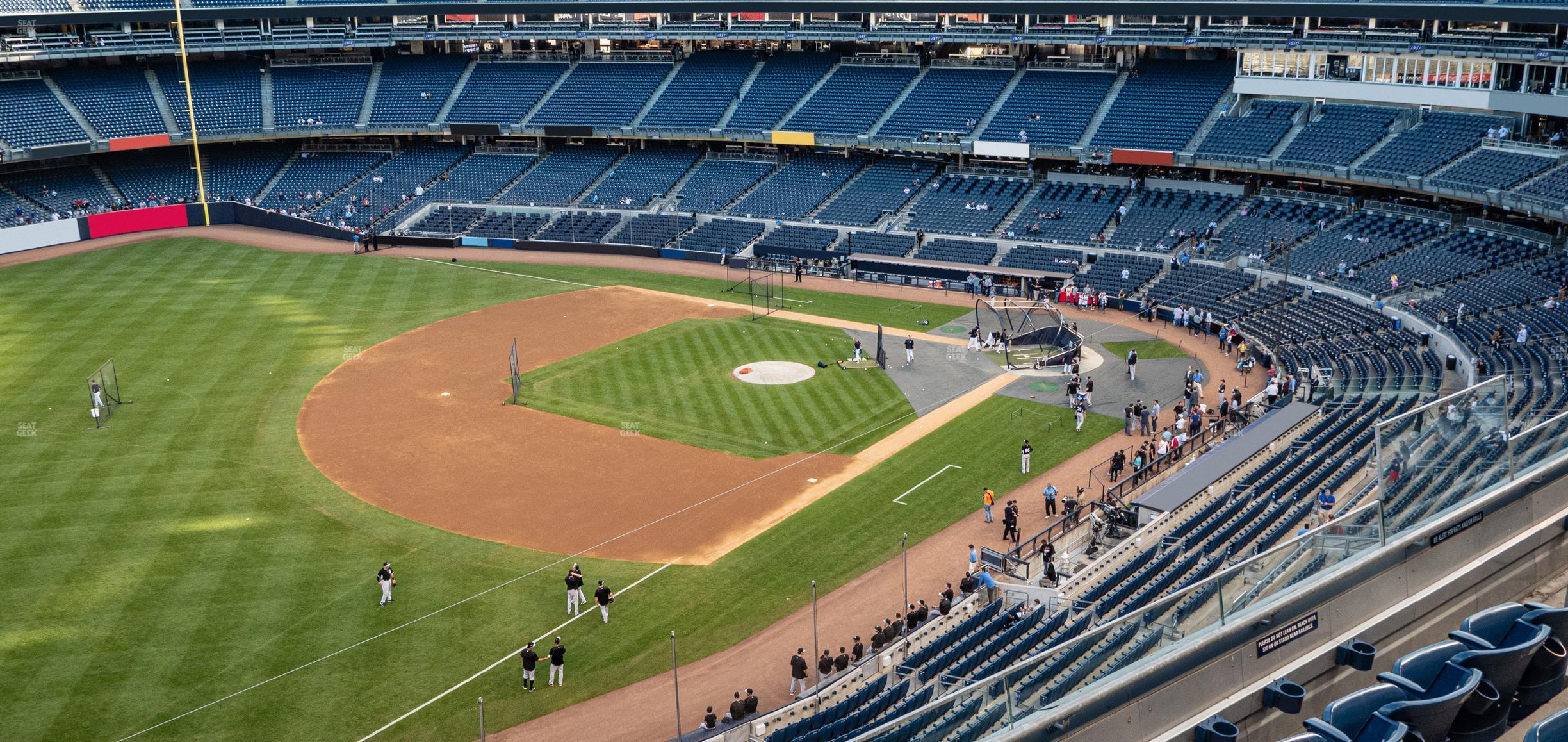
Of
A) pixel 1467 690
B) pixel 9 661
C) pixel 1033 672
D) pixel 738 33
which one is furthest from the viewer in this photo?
pixel 738 33

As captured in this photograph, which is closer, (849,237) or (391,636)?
(391,636)

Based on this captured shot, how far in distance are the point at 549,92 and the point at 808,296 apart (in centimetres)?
3312

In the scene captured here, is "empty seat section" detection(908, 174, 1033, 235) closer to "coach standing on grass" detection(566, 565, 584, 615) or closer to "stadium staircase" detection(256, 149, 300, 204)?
"coach standing on grass" detection(566, 565, 584, 615)

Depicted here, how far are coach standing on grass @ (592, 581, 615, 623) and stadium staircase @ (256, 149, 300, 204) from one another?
2408 inches

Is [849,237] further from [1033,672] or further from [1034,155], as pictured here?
[1033,672]

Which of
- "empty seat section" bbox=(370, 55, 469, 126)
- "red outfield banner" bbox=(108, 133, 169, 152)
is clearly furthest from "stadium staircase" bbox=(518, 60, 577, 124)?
"red outfield banner" bbox=(108, 133, 169, 152)

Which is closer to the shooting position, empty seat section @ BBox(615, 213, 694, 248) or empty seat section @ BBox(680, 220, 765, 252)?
empty seat section @ BBox(680, 220, 765, 252)

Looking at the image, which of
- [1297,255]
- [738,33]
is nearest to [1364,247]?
[1297,255]

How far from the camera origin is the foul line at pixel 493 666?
942 inches

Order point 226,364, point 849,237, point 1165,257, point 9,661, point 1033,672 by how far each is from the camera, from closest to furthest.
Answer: point 1033,672, point 9,661, point 226,364, point 1165,257, point 849,237

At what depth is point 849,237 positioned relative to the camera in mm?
67938

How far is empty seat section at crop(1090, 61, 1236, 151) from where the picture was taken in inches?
2621

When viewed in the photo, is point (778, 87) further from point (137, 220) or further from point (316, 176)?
point (137, 220)

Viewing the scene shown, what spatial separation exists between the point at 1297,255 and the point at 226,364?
4886 cm
